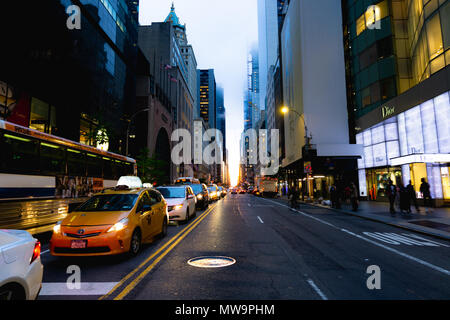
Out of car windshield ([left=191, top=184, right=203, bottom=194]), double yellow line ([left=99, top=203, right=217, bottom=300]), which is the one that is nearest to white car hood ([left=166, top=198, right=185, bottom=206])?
double yellow line ([left=99, top=203, right=217, bottom=300])

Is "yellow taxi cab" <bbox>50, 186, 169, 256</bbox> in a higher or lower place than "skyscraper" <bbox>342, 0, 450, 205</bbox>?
lower

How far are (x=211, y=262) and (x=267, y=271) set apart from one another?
134 cm

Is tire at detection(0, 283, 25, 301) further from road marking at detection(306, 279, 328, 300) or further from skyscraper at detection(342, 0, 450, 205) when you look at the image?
skyscraper at detection(342, 0, 450, 205)

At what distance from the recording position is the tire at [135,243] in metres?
6.45

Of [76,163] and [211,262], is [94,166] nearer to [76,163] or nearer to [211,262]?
[76,163]

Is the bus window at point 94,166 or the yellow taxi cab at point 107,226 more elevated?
the bus window at point 94,166

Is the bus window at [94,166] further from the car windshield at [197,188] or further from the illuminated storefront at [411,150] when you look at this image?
the illuminated storefront at [411,150]

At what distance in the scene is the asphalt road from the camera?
4215 mm

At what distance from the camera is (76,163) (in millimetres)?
12016

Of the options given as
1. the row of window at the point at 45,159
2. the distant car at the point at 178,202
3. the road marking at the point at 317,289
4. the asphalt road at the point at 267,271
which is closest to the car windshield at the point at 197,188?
the distant car at the point at 178,202

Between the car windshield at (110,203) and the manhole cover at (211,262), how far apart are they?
2.28 metres

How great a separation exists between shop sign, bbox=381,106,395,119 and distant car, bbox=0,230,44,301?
Result: 2743 cm

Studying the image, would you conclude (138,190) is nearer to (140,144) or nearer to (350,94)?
(350,94)
